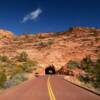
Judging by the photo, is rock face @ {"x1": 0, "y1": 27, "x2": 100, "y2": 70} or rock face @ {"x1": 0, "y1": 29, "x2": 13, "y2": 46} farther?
rock face @ {"x1": 0, "y1": 29, "x2": 13, "y2": 46}

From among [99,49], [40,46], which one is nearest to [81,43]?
[99,49]

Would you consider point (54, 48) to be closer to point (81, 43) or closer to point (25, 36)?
point (81, 43)

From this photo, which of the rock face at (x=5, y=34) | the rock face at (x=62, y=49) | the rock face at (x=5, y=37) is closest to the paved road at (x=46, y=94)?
the rock face at (x=62, y=49)

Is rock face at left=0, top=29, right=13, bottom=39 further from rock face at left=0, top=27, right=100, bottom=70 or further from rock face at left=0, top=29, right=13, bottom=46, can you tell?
rock face at left=0, top=27, right=100, bottom=70

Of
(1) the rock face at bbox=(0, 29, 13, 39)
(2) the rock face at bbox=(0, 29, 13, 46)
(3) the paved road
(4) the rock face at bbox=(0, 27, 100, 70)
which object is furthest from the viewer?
(1) the rock face at bbox=(0, 29, 13, 39)

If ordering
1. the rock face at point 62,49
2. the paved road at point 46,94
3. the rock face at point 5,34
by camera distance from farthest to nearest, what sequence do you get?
the rock face at point 5,34 → the rock face at point 62,49 → the paved road at point 46,94

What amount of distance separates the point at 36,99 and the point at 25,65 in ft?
182

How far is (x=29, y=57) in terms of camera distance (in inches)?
3484

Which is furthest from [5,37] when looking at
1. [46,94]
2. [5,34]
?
[46,94]

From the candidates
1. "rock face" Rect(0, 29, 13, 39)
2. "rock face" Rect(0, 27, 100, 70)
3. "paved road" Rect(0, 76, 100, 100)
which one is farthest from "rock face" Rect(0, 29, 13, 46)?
"paved road" Rect(0, 76, 100, 100)

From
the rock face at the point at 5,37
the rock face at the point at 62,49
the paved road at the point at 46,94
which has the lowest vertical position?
the paved road at the point at 46,94

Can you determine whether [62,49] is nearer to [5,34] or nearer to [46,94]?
[5,34]

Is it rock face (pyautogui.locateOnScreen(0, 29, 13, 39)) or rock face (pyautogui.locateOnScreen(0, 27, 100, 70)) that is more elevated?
Result: rock face (pyautogui.locateOnScreen(0, 29, 13, 39))

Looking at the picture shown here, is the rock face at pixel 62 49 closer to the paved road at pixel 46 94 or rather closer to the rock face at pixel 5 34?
the rock face at pixel 5 34
